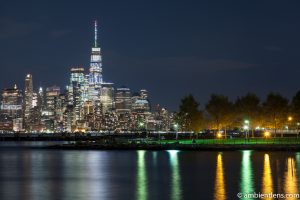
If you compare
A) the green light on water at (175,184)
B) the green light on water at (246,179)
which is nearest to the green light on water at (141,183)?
the green light on water at (175,184)

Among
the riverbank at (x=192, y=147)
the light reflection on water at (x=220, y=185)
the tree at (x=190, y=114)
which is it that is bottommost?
the light reflection on water at (x=220, y=185)

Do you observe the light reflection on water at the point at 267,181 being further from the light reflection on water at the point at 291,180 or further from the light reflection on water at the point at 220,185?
the light reflection on water at the point at 220,185

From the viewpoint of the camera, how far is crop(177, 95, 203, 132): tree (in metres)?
127

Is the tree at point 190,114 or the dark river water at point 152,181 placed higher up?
the tree at point 190,114

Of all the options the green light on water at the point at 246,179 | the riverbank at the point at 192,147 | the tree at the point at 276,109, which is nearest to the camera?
the green light on water at the point at 246,179

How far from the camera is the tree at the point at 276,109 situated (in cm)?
11575

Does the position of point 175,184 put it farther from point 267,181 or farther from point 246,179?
point 267,181

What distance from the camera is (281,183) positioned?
42250 millimetres

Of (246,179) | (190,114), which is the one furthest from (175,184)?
(190,114)

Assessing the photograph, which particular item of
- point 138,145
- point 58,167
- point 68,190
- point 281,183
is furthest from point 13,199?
point 138,145

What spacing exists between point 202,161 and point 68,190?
28907mm

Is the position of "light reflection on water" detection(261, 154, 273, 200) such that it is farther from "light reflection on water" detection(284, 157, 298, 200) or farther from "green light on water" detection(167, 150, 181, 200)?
"green light on water" detection(167, 150, 181, 200)

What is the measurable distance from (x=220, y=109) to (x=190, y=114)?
21.6ft

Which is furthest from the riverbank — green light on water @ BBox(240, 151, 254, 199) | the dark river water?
green light on water @ BBox(240, 151, 254, 199)
